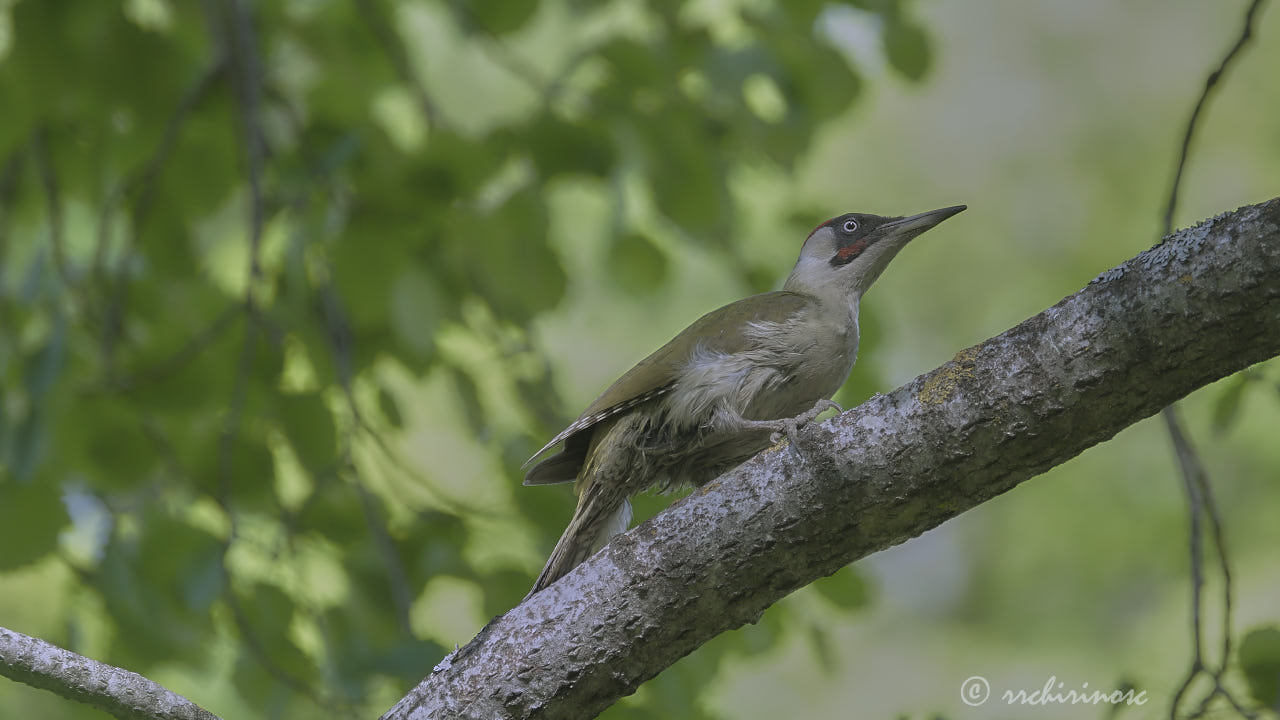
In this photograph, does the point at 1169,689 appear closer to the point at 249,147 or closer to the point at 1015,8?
the point at 249,147

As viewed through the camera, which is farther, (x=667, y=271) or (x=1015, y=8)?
(x=1015, y=8)

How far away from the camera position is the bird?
3.18 meters

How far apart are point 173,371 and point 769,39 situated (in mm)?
2587

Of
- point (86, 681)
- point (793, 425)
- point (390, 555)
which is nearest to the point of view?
point (86, 681)

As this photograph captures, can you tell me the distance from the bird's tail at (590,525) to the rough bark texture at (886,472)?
29.0 inches

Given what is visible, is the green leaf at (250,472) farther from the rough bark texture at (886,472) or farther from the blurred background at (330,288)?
the rough bark texture at (886,472)

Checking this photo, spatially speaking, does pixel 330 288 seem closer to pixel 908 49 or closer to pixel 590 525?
pixel 590 525

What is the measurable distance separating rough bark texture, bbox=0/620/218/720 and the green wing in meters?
1.22

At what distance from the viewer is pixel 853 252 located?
4098 millimetres

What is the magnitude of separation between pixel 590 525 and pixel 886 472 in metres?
1.29

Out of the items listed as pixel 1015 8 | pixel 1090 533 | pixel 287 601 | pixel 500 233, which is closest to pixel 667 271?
pixel 500 233

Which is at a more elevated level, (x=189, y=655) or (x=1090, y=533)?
(x=1090, y=533)

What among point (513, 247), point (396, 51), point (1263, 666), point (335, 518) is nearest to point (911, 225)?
point (513, 247)

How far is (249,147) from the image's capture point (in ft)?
13.0
